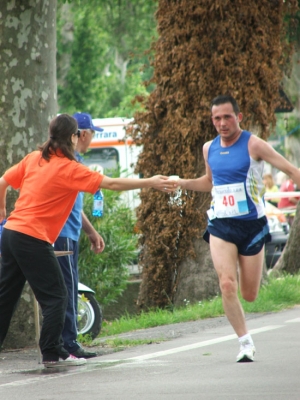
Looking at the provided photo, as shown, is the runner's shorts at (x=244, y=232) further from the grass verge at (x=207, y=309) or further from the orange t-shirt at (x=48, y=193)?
the grass verge at (x=207, y=309)

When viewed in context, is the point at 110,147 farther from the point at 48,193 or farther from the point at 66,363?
the point at 48,193

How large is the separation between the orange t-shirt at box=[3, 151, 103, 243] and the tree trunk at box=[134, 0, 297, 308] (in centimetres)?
487

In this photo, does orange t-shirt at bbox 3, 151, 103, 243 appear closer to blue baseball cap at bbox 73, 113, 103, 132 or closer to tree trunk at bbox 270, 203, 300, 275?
blue baseball cap at bbox 73, 113, 103, 132

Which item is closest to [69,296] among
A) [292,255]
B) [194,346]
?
[194,346]

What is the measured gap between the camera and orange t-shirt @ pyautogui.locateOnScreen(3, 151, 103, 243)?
6.89 meters

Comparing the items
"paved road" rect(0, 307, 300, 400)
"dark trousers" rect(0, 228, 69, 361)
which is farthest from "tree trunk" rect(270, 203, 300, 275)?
"dark trousers" rect(0, 228, 69, 361)

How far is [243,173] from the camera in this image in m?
7.36

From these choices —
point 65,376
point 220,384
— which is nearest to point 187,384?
point 220,384

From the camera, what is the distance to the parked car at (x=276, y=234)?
1909 centimetres

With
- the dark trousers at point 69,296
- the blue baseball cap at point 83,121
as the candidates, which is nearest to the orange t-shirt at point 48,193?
the dark trousers at point 69,296

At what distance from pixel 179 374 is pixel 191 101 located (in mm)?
5793

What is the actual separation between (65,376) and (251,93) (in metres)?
5.88

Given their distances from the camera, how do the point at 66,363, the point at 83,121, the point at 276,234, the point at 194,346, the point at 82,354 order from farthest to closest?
1. the point at 276,234
2. the point at 83,121
3. the point at 194,346
4. the point at 82,354
5. the point at 66,363

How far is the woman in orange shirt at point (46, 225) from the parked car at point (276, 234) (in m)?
12.0
